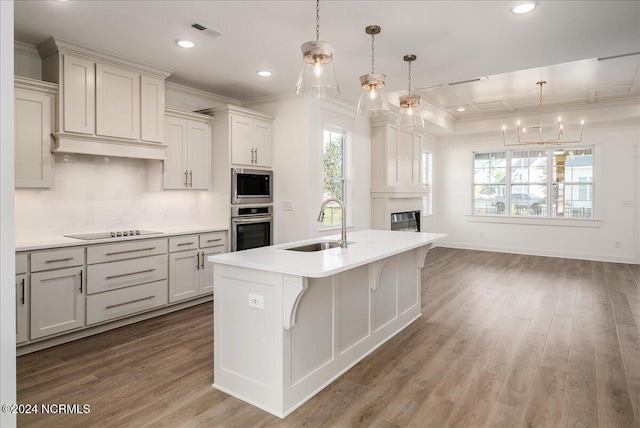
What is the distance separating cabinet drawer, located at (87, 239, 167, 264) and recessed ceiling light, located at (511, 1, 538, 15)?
3.82 m

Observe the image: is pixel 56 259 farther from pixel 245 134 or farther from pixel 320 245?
pixel 245 134

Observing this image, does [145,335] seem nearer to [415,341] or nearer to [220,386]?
[220,386]

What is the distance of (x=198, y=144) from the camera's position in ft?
15.5

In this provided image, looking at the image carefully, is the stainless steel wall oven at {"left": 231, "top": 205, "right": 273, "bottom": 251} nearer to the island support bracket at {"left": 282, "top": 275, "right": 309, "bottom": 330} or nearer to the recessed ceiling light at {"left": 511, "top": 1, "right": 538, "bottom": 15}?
the island support bracket at {"left": 282, "top": 275, "right": 309, "bottom": 330}

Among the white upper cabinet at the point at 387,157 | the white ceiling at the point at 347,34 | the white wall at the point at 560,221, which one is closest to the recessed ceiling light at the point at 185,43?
the white ceiling at the point at 347,34

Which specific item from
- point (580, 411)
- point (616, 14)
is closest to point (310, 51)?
point (616, 14)

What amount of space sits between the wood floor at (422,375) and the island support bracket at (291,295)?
1.92ft

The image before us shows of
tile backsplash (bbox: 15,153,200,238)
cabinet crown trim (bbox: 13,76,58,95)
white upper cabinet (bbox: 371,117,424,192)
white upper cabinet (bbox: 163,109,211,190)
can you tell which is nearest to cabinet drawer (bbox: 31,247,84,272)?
tile backsplash (bbox: 15,153,200,238)

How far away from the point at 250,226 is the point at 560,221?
6.35m

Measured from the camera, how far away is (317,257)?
2512 millimetres

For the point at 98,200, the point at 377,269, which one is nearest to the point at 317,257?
the point at 377,269

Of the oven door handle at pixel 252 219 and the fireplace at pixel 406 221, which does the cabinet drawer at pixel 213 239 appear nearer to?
the oven door handle at pixel 252 219

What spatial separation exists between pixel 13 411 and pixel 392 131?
6.22 meters

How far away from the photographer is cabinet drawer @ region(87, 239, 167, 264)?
3.48 meters
